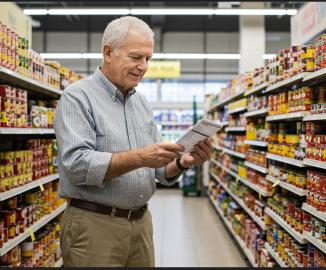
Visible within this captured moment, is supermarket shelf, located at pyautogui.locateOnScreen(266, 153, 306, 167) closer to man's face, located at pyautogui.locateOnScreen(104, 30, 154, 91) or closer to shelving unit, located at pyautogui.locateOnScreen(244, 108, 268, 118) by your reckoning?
shelving unit, located at pyautogui.locateOnScreen(244, 108, 268, 118)

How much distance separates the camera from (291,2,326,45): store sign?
503cm

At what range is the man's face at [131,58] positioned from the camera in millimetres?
2244

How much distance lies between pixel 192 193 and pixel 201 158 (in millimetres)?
9493

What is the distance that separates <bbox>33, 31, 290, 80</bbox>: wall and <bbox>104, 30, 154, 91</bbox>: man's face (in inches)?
592

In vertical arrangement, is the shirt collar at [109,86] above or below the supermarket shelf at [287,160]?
above

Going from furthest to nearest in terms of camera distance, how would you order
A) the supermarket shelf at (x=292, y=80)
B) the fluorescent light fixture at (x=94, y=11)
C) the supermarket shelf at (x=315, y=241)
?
the fluorescent light fixture at (x=94, y=11), the supermarket shelf at (x=292, y=80), the supermarket shelf at (x=315, y=241)

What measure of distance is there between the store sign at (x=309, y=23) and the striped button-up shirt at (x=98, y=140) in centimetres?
341

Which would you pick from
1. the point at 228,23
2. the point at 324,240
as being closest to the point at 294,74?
the point at 324,240

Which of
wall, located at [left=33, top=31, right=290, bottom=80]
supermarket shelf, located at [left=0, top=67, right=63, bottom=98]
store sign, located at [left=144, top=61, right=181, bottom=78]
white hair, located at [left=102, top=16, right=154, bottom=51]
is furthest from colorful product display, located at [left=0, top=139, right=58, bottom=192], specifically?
wall, located at [left=33, top=31, right=290, bottom=80]

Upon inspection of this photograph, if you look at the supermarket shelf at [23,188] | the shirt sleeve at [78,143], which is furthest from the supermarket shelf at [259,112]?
the shirt sleeve at [78,143]

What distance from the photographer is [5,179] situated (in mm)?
3324

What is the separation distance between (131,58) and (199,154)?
25.2 inches

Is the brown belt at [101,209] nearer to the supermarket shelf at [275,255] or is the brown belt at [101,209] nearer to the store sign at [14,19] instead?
the supermarket shelf at [275,255]

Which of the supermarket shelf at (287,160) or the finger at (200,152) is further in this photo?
the supermarket shelf at (287,160)
